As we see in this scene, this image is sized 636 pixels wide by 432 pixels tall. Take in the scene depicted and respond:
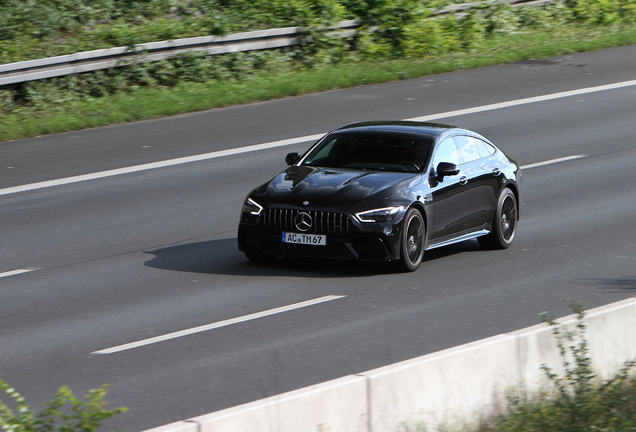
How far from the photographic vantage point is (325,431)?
608 centimetres

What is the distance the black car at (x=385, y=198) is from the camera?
37.1ft

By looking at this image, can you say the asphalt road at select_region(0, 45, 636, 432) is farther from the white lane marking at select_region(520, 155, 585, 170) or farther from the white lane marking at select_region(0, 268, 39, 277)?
the white lane marking at select_region(520, 155, 585, 170)

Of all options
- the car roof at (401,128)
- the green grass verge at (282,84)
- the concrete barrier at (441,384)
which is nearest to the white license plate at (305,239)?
the car roof at (401,128)

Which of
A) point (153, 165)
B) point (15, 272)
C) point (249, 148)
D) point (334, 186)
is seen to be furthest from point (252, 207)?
point (249, 148)

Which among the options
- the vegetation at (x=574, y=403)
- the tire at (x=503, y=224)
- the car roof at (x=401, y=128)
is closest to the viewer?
the vegetation at (x=574, y=403)

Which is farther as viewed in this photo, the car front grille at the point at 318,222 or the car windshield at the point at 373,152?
the car windshield at the point at 373,152

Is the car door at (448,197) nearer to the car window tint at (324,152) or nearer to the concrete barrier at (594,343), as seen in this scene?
the car window tint at (324,152)

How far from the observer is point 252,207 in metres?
11.7

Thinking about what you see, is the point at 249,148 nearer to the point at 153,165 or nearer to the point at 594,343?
the point at 153,165

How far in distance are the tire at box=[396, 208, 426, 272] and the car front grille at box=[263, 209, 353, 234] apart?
626 millimetres

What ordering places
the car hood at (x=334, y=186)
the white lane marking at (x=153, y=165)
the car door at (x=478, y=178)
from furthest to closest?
the white lane marking at (x=153, y=165)
the car door at (x=478, y=178)
the car hood at (x=334, y=186)

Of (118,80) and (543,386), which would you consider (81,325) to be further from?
(118,80)

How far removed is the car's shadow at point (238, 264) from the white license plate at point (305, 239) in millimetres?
413

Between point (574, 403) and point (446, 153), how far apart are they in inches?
229
